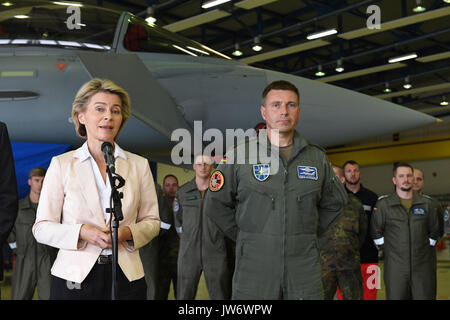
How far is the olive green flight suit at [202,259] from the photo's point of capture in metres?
5.96

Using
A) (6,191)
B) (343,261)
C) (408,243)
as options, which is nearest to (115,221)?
(6,191)

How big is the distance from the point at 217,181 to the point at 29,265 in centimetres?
430

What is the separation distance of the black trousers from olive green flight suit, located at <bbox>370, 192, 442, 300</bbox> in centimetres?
406

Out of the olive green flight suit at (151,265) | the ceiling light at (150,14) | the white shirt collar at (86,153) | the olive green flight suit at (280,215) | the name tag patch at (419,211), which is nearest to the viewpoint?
the white shirt collar at (86,153)

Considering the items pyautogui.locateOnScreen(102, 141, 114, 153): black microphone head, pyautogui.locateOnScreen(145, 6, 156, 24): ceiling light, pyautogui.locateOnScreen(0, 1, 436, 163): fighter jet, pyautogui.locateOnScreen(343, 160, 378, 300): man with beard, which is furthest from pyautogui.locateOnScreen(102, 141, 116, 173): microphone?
pyautogui.locateOnScreen(145, 6, 156, 24): ceiling light

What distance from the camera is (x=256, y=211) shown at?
2.85 m

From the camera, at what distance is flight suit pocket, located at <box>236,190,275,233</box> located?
2.83 m

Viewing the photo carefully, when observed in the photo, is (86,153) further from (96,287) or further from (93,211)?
(96,287)

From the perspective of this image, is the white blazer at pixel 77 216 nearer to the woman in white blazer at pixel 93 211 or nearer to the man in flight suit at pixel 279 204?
the woman in white blazer at pixel 93 211

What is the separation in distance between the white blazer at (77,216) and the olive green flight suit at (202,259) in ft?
11.9

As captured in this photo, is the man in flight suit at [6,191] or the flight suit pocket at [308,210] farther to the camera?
the flight suit pocket at [308,210]

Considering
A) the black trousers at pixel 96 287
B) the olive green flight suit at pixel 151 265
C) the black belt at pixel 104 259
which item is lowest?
the olive green flight suit at pixel 151 265

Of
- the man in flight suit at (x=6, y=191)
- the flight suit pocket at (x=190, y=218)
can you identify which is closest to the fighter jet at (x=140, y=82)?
the flight suit pocket at (x=190, y=218)
